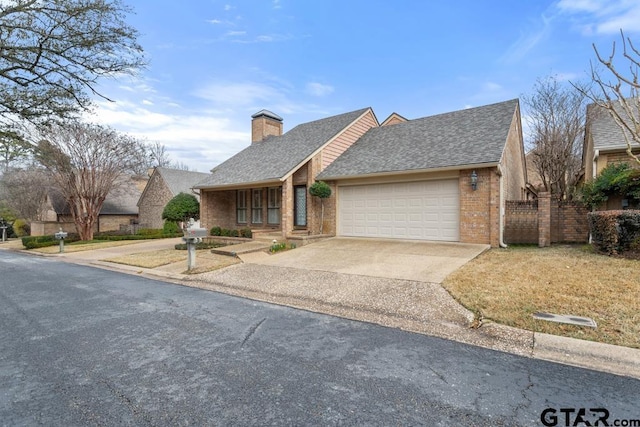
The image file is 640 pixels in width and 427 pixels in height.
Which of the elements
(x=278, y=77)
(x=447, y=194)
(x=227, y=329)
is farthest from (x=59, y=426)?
(x=278, y=77)

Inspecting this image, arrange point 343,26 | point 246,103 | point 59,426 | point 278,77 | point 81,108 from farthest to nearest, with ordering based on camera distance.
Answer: point 246,103 → point 278,77 → point 343,26 → point 81,108 → point 59,426

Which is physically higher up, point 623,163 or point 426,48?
point 426,48

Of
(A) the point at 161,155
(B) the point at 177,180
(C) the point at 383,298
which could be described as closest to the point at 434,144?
(C) the point at 383,298

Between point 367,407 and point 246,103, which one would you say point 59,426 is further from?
point 246,103

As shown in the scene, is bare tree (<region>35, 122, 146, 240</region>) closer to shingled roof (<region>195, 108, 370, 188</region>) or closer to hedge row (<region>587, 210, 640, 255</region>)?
shingled roof (<region>195, 108, 370, 188</region>)

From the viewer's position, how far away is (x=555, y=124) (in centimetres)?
1911

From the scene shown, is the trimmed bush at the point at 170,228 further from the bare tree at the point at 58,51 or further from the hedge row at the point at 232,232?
the bare tree at the point at 58,51

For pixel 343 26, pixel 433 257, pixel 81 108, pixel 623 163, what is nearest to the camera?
pixel 81 108

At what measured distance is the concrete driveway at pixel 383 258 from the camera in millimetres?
7695

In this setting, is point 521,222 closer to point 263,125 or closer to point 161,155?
point 263,125

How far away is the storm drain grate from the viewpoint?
4.24 m

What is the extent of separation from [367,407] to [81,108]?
9.52 m

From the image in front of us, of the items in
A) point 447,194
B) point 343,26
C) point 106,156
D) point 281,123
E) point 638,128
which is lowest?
point 447,194

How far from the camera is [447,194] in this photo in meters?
11.6
